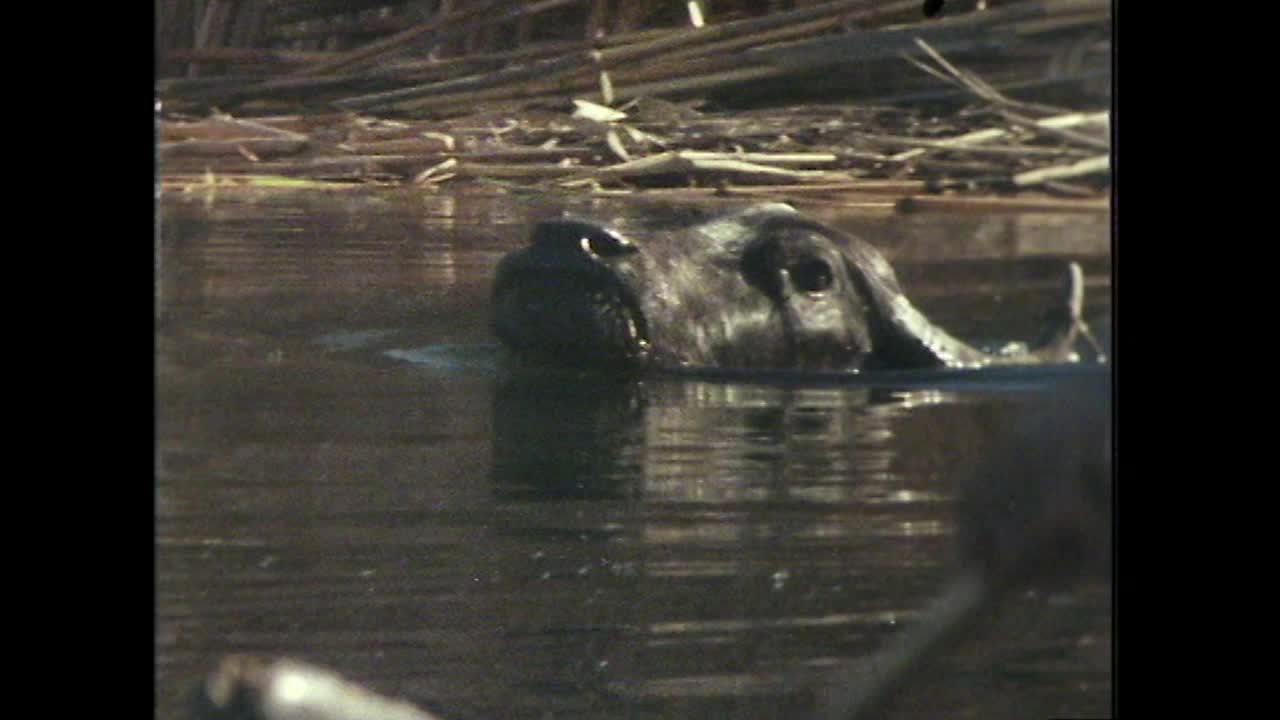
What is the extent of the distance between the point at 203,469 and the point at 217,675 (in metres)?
0.21

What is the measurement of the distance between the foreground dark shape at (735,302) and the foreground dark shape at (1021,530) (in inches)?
3.2

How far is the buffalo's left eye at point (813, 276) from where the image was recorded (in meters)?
2.10

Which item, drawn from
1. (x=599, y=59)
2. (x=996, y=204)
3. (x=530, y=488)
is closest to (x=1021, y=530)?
(x=996, y=204)

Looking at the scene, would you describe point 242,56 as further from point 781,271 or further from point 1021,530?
point 1021,530

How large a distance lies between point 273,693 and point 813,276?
2.34 feet

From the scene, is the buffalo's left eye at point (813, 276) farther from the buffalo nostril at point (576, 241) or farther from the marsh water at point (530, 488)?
the buffalo nostril at point (576, 241)

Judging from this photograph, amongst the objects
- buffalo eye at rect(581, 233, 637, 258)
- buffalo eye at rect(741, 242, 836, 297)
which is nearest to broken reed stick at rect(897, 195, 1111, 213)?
buffalo eye at rect(741, 242, 836, 297)

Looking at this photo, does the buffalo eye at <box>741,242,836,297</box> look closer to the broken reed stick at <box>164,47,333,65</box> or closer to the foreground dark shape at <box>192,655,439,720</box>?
the broken reed stick at <box>164,47,333,65</box>

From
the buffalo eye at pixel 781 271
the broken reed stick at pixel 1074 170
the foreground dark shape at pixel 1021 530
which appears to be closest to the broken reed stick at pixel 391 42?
the buffalo eye at pixel 781 271

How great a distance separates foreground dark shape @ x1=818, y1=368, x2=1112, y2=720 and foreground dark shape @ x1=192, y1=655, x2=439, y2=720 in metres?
0.51

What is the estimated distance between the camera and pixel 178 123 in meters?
1.95
